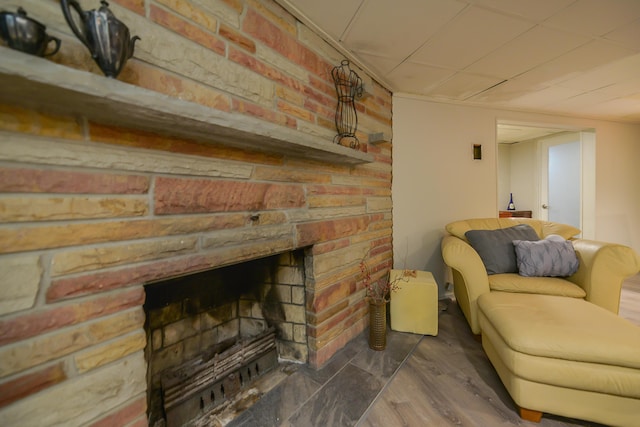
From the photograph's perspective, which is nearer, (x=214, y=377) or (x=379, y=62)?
(x=214, y=377)

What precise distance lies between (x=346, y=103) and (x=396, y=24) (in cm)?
52

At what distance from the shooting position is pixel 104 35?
62cm

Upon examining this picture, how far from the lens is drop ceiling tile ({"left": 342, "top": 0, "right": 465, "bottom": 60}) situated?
1.33 meters

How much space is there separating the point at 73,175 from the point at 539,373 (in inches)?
75.6

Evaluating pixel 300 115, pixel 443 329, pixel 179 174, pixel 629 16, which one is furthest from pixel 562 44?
pixel 179 174

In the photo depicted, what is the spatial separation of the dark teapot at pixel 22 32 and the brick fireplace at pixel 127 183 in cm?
6

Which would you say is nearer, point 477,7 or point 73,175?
point 73,175

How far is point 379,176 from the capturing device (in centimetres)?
213

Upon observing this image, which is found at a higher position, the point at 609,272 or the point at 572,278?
the point at 609,272

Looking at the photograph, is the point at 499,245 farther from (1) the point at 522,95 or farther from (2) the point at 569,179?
(2) the point at 569,179

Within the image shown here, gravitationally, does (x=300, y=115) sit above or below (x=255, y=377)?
above

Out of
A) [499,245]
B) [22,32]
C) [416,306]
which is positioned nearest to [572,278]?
[499,245]

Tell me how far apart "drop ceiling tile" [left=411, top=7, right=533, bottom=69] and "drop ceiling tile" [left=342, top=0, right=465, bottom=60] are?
0.09 m

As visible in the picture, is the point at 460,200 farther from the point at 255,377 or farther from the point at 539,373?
the point at 255,377
